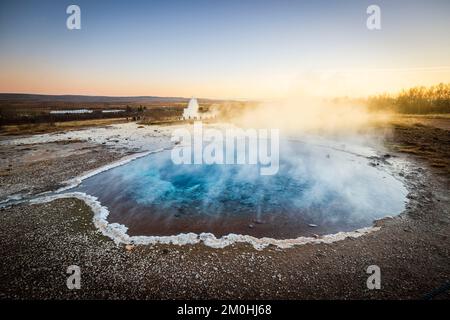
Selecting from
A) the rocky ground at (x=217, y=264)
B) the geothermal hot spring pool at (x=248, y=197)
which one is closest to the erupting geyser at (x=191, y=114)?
the geothermal hot spring pool at (x=248, y=197)

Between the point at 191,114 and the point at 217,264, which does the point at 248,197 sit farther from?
the point at 191,114

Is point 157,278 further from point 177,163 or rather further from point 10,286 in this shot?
point 177,163

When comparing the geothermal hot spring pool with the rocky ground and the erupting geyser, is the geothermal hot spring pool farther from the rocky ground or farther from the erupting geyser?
the erupting geyser

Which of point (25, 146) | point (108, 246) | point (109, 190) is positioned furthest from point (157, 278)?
point (25, 146)

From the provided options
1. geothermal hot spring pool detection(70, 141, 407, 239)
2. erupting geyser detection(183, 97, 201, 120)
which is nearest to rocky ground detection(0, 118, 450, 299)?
geothermal hot spring pool detection(70, 141, 407, 239)

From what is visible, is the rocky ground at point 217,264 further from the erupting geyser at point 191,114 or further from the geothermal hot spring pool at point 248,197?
the erupting geyser at point 191,114

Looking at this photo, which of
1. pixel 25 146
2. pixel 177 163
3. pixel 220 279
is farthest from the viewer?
pixel 25 146
